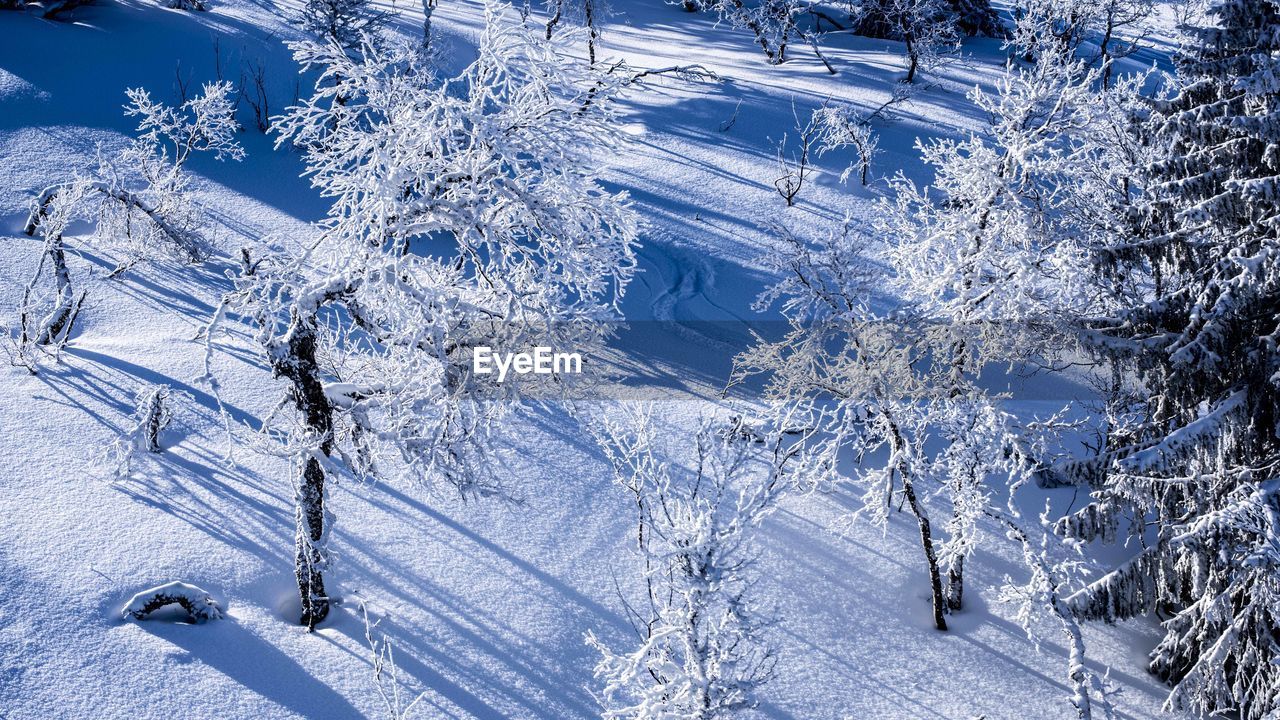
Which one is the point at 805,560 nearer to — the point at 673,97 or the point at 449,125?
the point at 449,125

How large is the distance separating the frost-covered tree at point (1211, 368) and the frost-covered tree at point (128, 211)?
1449 cm

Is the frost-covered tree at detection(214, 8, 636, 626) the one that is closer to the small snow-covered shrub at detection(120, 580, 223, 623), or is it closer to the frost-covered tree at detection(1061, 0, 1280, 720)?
the small snow-covered shrub at detection(120, 580, 223, 623)

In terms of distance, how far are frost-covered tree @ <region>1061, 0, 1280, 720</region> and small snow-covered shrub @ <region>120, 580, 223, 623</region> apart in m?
8.95

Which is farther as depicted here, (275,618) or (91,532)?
(91,532)

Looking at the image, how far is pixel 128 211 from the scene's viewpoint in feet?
55.0

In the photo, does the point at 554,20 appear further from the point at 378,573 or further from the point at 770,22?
the point at 378,573

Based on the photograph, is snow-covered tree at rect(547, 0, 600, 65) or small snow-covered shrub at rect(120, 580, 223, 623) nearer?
small snow-covered shrub at rect(120, 580, 223, 623)

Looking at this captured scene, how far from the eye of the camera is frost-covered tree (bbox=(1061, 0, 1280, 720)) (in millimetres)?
8328

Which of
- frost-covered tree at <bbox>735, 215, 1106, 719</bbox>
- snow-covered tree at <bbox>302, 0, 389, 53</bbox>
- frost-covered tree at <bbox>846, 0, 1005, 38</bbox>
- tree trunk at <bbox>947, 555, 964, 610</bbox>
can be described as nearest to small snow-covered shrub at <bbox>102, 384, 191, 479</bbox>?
frost-covered tree at <bbox>735, 215, 1106, 719</bbox>

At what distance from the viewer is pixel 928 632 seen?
418 inches

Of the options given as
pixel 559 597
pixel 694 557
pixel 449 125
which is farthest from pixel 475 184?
pixel 559 597

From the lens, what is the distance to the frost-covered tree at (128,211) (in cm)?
1456

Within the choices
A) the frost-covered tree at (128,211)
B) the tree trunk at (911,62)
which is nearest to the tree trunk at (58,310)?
the frost-covered tree at (128,211)

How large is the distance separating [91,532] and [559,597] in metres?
5.37
